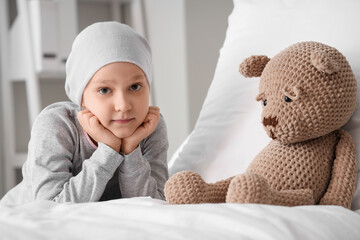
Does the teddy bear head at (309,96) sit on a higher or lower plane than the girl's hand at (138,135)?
higher

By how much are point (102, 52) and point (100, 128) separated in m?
0.15

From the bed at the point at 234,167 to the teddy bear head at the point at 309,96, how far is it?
0.10 metres

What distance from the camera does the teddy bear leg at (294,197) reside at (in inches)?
27.2

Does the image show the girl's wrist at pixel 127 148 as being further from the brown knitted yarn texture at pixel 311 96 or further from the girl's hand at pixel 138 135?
the brown knitted yarn texture at pixel 311 96

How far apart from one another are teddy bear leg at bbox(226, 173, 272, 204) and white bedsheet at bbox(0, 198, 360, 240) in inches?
1.0

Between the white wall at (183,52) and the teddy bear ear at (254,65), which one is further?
the white wall at (183,52)

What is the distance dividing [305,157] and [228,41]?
19.9 inches

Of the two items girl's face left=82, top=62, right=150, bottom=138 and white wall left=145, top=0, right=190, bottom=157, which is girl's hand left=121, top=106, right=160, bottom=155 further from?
white wall left=145, top=0, right=190, bottom=157

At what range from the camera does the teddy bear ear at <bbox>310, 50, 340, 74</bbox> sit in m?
0.72

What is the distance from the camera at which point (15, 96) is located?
240 cm

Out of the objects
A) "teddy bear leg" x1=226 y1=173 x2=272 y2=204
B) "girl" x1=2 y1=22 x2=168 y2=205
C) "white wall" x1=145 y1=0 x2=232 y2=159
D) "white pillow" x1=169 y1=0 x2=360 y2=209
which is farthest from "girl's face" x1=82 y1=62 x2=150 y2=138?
"white wall" x1=145 y1=0 x2=232 y2=159

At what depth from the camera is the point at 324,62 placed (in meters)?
0.72

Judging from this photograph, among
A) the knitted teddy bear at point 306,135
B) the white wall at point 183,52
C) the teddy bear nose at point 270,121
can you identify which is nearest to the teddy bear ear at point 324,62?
the knitted teddy bear at point 306,135

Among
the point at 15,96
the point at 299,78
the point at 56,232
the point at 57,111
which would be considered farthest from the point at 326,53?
the point at 15,96
